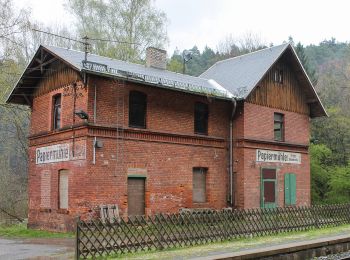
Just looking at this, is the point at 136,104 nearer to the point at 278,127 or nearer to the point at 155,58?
the point at 155,58

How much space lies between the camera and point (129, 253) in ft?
40.3

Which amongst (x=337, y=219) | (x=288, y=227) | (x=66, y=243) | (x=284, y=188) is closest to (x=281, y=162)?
(x=284, y=188)

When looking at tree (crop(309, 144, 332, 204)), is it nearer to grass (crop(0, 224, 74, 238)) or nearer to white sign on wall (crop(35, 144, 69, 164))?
white sign on wall (crop(35, 144, 69, 164))

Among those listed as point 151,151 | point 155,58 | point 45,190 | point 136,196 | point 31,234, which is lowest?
point 31,234

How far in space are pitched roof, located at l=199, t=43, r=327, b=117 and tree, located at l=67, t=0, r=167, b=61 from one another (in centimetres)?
958

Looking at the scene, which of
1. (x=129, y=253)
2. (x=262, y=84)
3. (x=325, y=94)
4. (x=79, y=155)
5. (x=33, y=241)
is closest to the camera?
(x=129, y=253)

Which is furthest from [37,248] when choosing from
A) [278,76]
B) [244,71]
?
[278,76]

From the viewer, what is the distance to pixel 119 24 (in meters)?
36.5

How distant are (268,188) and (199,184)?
3.84 m

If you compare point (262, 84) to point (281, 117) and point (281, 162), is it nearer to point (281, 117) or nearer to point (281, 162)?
point (281, 117)

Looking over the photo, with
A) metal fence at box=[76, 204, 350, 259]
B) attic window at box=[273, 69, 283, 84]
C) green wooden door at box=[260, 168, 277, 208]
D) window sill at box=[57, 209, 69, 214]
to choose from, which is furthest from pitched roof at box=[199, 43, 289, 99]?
window sill at box=[57, 209, 69, 214]

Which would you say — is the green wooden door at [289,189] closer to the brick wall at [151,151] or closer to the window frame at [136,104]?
the brick wall at [151,151]

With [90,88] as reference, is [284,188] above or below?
below

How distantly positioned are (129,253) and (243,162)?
1157 centimetres
